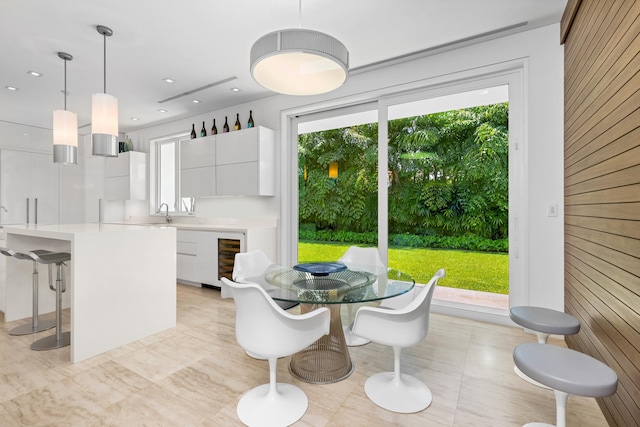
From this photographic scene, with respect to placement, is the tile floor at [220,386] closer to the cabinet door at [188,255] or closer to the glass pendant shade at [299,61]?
the cabinet door at [188,255]

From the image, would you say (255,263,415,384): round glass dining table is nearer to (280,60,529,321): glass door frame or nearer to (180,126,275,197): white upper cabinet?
(280,60,529,321): glass door frame

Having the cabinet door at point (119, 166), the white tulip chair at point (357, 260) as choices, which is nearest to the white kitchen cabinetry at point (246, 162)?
the white tulip chair at point (357, 260)

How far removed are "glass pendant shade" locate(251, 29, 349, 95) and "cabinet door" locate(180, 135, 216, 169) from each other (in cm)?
274

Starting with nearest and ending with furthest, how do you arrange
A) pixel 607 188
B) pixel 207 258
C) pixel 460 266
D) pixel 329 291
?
pixel 607 188 < pixel 329 291 < pixel 460 266 < pixel 207 258

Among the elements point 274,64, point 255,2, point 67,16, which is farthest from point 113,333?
point 255,2

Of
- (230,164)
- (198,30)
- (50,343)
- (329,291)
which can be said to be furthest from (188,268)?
(329,291)

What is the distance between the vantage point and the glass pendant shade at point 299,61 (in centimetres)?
162

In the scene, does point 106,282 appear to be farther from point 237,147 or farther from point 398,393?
point 237,147

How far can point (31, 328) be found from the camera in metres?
2.88

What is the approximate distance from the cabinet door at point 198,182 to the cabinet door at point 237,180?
0.40ft

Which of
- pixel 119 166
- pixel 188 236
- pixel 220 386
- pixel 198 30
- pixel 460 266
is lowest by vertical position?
pixel 220 386

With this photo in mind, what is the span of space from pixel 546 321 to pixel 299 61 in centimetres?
206

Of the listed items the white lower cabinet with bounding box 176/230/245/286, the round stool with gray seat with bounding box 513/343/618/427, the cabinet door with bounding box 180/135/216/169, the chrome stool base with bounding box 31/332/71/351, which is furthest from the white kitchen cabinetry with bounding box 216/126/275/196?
the round stool with gray seat with bounding box 513/343/618/427

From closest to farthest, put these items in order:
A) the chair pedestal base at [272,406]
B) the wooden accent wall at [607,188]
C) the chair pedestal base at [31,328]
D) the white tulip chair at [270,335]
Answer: the wooden accent wall at [607,188], the white tulip chair at [270,335], the chair pedestal base at [272,406], the chair pedestal base at [31,328]
